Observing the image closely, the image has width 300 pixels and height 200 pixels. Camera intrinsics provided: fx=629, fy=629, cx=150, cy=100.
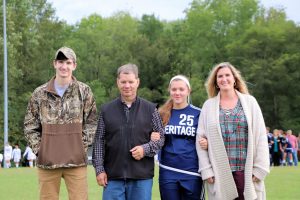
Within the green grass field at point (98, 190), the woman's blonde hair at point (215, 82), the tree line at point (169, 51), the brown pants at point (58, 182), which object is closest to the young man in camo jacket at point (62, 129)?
the brown pants at point (58, 182)

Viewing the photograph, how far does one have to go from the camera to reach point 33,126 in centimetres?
697

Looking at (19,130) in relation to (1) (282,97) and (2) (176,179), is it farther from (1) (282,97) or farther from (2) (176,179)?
(2) (176,179)

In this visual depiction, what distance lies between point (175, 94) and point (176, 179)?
3.27ft

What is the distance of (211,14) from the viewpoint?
66.9 m

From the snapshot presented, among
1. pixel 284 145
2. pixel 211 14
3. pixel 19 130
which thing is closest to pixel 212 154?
pixel 284 145

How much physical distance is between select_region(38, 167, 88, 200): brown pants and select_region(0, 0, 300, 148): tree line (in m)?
41.9

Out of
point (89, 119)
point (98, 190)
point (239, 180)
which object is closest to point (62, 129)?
point (89, 119)

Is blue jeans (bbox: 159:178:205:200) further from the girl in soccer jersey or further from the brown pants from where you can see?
the brown pants

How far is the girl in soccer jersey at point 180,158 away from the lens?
724 cm

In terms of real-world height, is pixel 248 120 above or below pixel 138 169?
above

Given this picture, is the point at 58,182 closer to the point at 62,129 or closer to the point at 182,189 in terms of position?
the point at 62,129

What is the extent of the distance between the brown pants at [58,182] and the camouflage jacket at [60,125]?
111mm

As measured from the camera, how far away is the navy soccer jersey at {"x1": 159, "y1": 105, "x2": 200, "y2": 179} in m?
7.24

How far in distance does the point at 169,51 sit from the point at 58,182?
57.9m
